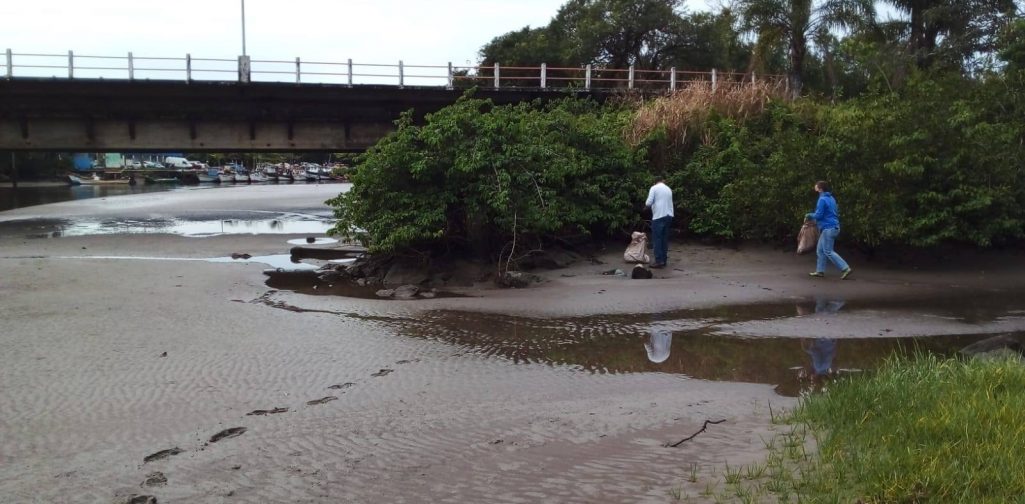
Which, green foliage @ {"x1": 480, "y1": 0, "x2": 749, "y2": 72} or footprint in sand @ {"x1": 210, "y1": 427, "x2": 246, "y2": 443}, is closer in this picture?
footprint in sand @ {"x1": 210, "y1": 427, "x2": 246, "y2": 443}

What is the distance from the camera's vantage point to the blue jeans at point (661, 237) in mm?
14977

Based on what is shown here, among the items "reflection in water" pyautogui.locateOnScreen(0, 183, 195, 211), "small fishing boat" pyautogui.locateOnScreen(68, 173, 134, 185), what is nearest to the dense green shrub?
"reflection in water" pyautogui.locateOnScreen(0, 183, 195, 211)

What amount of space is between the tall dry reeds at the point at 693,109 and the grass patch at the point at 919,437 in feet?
41.9

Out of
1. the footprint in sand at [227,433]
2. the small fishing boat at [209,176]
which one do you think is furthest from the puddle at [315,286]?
the small fishing boat at [209,176]

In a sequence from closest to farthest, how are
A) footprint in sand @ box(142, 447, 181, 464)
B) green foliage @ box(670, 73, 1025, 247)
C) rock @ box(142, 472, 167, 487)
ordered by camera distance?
1. rock @ box(142, 472, 167, 487)
2. footprint in sand @ box(142, 447, 181, 464)
3. green foliage @ box(670, 73, 1025, 247)

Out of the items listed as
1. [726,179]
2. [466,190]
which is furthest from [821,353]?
[726,179]

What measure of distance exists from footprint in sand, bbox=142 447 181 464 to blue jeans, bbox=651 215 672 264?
35.8ft

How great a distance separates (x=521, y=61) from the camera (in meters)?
51.2

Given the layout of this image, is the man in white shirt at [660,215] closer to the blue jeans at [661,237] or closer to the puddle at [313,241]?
the blue jeans at [661,237]

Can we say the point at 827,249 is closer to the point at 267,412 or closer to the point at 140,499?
the point at 267,412

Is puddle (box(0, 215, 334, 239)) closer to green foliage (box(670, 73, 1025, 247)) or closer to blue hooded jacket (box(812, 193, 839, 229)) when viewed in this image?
green foliage (box(670, 73, 1025, 247))

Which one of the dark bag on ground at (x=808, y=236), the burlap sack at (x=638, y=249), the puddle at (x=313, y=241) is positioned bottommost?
the puddle at (x=313, y=241)

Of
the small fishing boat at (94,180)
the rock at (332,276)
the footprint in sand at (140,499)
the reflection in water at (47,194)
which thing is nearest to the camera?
the footprint in sand at (140,499)

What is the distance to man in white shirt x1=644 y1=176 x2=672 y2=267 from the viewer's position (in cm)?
1490
